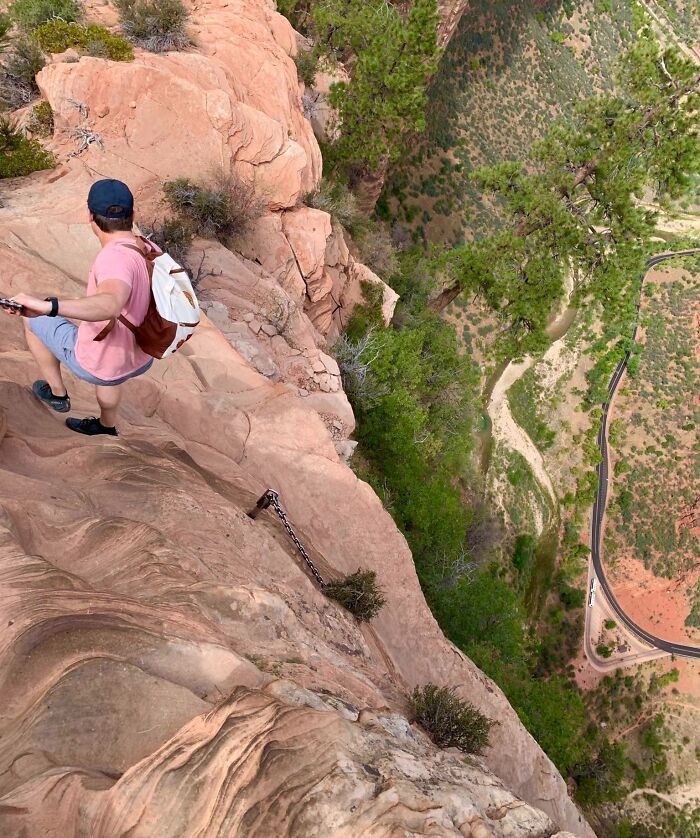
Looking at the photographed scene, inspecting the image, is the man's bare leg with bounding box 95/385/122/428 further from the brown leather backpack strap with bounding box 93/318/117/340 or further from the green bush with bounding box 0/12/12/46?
the green bush with bounding box 0/12/12/46

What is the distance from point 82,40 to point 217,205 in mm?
4455

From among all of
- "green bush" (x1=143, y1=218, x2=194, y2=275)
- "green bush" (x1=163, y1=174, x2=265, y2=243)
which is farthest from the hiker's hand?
"green bush" (x1=163, y1=174, x2=265, y2=243)

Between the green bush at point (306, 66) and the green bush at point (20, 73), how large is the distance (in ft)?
29.9

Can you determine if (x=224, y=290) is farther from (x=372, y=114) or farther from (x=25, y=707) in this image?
(x=372, y=114)

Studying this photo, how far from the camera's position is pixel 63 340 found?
474 centimetres

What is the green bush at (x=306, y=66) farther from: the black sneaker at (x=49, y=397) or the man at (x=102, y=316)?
the man at (x=102, y=316)

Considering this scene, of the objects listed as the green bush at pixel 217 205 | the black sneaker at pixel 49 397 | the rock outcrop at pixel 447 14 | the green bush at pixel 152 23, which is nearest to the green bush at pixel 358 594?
the black sneaker at pixel 49 397

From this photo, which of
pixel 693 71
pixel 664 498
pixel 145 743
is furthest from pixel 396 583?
pixel 664 498

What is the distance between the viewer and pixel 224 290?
34.2 ft

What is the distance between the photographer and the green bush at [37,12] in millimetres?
11141

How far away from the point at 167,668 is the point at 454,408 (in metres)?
16.4

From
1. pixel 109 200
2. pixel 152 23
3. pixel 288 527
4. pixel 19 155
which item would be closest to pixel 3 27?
pixel 19 155

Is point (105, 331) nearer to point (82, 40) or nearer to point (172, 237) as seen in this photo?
point (172, 237)

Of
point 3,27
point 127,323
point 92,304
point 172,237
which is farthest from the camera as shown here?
point 172,237
